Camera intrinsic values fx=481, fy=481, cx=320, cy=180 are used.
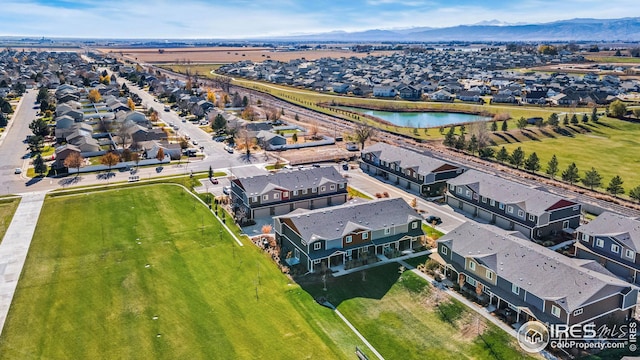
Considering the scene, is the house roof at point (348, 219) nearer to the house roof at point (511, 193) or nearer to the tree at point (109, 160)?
the house roof at point (511, 193)

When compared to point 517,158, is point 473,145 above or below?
above

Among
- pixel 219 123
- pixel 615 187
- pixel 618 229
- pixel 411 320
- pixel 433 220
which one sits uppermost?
pixel 219 123

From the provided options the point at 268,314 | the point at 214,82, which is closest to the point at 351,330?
the point at 268,314

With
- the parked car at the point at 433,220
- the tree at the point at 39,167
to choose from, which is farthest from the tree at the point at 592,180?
the tree at the point at 39,167

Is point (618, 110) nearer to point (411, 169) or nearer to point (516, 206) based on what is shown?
point (411, 169)

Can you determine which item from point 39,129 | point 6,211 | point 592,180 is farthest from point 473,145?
point 39,129

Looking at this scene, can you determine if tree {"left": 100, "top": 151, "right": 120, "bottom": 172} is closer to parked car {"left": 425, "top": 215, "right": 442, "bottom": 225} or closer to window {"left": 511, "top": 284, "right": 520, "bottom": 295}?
parked car {"left": 425, "top": 215, "right": 442, "bottom": 225}
